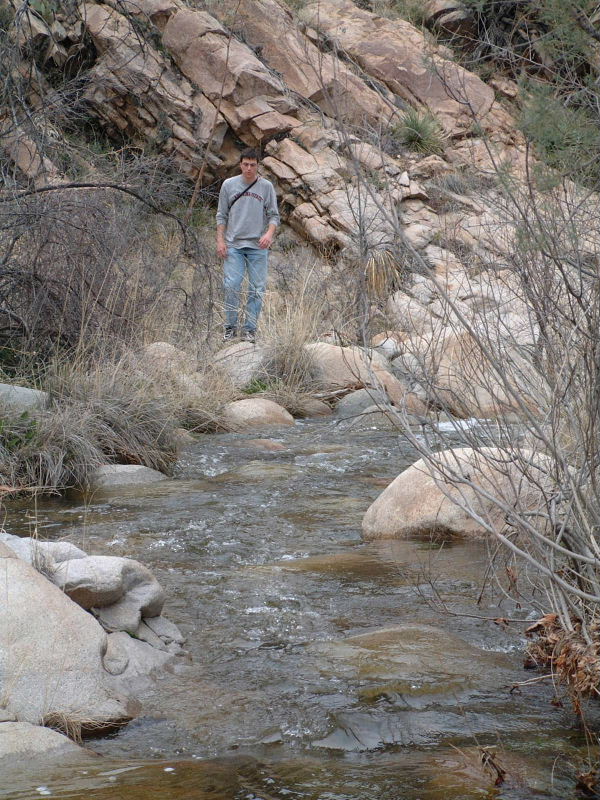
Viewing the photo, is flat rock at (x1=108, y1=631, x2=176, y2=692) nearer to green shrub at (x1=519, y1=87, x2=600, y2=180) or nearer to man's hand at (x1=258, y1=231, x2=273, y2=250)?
green shrub at (x1=519, y1=87, x2=600, y2=180)

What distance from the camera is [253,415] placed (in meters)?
8.50

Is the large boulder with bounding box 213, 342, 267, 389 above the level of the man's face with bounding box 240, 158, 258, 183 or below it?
below

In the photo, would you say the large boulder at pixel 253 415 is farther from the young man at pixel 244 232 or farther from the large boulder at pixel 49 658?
the large boulder at pixel 49 658

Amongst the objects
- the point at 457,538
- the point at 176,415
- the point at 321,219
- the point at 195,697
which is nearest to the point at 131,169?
the point at 176,415

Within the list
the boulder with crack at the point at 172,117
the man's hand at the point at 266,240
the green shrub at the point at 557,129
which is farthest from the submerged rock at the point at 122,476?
the boulder with crack at the point at 172,117

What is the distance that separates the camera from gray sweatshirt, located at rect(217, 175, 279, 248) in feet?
34.1

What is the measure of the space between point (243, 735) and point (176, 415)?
5.06m

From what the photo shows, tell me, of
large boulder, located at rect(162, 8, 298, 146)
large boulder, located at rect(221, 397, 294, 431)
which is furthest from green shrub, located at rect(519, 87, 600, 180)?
large boulder, located at rect(162, 8, 298, 146)

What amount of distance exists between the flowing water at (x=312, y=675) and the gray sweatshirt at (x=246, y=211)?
5.36 metres

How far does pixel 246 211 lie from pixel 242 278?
74cm

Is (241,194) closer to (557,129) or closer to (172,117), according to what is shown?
(172,117)

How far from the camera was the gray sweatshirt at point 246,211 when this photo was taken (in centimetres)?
1039

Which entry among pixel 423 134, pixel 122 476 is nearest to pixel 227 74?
pixel 423 134

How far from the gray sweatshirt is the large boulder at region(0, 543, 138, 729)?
25.0ft
